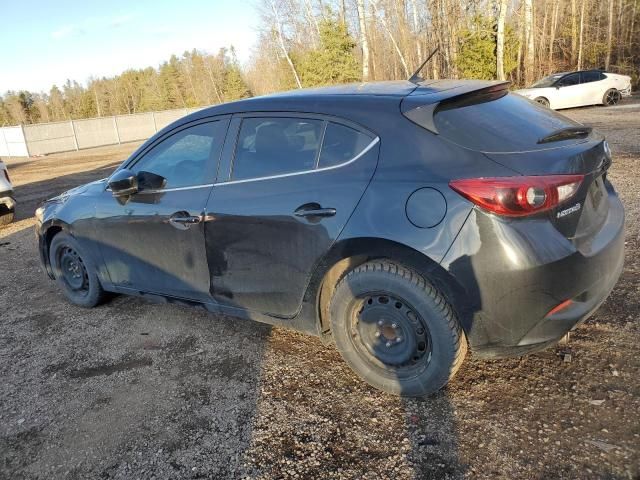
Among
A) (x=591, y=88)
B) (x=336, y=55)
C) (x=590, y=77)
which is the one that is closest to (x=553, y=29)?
(x=336, y=55)

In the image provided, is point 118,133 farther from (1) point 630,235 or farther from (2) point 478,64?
(1) point 630,235

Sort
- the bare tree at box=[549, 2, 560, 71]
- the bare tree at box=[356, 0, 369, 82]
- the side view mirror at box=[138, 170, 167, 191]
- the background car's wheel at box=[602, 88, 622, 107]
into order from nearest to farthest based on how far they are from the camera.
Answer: the side view mirror at box=[138, 170, 167, 191], the background car's wheel at box=[602, 88, 622, 107], the bare tree at box=[356, 0, 369, 82], the bare tree at box=[549, 2, 560, 71]

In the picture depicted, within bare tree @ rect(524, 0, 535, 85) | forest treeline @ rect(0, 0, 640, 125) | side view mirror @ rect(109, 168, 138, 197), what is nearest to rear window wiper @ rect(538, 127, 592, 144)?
side view mirror @ rect(109, 168, 138, 197)

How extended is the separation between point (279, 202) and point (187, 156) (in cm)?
99

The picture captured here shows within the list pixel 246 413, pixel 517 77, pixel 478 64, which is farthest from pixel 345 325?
pixel 517 77

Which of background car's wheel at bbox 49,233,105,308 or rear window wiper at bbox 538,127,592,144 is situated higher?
rear window wiper at bbox 538,127,592,144

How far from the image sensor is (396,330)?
269 cm

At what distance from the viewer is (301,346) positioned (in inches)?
137

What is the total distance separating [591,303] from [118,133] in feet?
113

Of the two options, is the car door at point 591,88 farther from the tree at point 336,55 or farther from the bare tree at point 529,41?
the tree at point 336,55

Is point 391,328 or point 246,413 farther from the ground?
point 391,328

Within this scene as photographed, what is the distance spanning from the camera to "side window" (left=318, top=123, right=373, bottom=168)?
269 cm

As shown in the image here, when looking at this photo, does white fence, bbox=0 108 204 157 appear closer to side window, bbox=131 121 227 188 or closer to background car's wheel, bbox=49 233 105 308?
background car's wheel, bbox=49 233 105 308

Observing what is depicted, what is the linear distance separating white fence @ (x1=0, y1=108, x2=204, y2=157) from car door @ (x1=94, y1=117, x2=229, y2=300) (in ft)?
78.4
